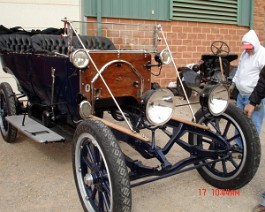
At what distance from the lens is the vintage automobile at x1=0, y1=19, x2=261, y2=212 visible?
2.79 meters

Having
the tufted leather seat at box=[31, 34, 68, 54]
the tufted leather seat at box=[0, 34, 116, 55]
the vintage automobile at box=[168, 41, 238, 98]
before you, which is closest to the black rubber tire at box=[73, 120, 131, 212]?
the tufted leather seat at box=[0, 34, 116, 55]

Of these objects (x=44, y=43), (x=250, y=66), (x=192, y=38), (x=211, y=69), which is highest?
(x=192, y=38)

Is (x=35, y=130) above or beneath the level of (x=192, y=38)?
beneath

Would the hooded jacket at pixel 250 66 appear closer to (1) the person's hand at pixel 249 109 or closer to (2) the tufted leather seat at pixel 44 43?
(1) the person's hand at pixel 249 109

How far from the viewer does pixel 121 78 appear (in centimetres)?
353

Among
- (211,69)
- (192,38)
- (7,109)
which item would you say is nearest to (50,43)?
(7,109)

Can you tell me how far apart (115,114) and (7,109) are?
1.51 metres

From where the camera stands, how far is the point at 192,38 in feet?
27.9

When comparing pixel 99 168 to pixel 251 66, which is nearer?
pixel 99 168

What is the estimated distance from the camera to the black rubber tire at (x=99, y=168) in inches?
97.6

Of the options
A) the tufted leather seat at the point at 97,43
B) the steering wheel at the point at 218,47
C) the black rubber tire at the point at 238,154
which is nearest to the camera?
the black rubber tire at the point at 238,154

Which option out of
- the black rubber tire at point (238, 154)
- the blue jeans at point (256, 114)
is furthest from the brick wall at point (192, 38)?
the black rubber tire at point (238, 154)

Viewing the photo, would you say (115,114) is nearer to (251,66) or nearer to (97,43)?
(97,43)

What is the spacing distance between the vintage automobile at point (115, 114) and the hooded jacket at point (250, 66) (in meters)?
0.74
